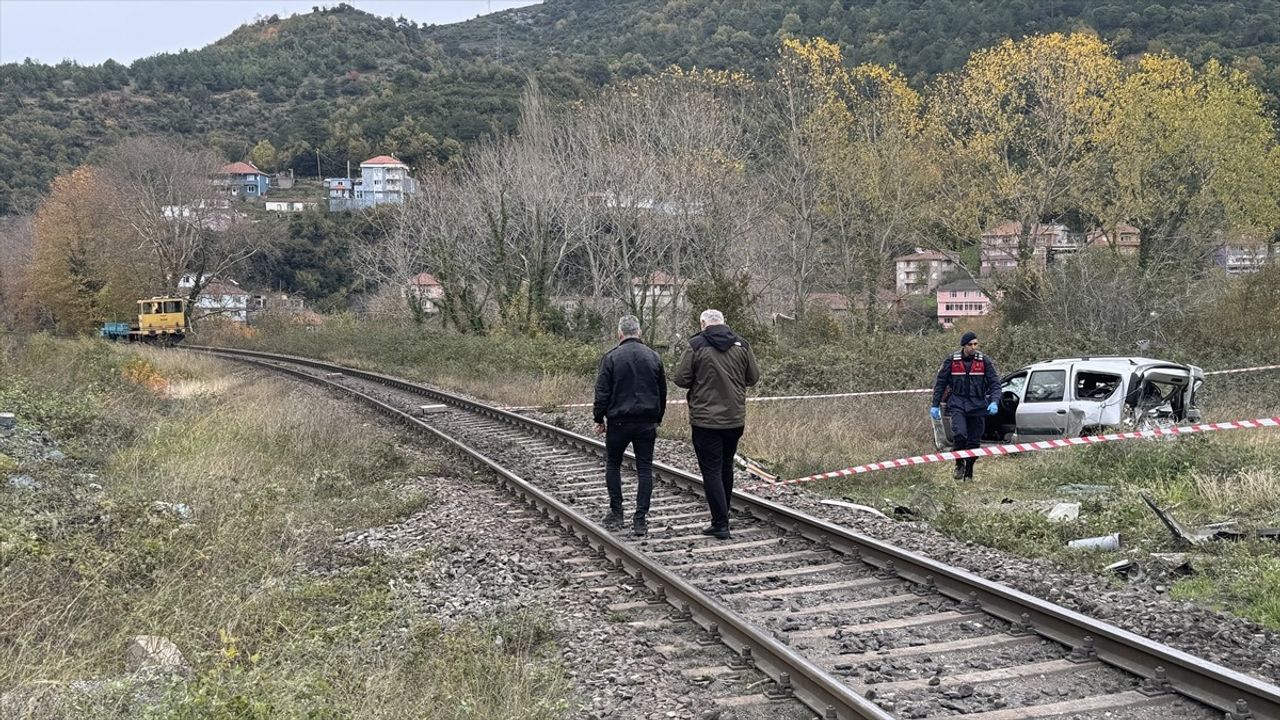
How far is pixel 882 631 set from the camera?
587cm

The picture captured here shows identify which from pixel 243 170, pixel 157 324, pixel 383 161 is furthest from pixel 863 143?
pixel 243 170

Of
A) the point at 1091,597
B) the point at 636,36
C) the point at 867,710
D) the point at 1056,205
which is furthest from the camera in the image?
the point at 636,36

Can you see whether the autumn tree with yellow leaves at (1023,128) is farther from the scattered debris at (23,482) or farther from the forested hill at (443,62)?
the scattered debris at (23,482)

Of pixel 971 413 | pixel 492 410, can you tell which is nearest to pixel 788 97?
pixel 492 410

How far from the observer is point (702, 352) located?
26.9 ft

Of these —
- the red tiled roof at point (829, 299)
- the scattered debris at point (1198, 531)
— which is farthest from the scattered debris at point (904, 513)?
the red tiled roof at point (829, 299)

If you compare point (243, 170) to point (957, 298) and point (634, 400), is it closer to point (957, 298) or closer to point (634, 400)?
point (957, 298)

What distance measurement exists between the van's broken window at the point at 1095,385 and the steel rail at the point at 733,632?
28.0 ft

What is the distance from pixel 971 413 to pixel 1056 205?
2426 cm

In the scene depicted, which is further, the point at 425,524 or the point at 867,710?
the point at 425,524

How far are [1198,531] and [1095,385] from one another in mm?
6857

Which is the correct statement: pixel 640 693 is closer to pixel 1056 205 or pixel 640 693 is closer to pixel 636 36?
pixel 1056 205

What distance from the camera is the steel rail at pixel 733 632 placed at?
4660 millimetres

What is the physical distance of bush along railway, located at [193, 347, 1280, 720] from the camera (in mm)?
4695
